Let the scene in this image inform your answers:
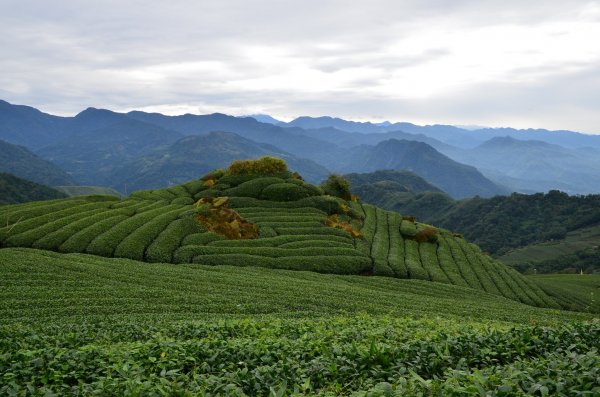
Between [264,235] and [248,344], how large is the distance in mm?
41122

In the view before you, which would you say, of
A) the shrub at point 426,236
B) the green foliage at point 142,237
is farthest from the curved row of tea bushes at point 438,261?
the green foliage at point 142,237

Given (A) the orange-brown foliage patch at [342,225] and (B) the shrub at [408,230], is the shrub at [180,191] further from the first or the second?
(B) the shrub at [408,230]

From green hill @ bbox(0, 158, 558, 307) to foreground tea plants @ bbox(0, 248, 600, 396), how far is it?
11.5 metres

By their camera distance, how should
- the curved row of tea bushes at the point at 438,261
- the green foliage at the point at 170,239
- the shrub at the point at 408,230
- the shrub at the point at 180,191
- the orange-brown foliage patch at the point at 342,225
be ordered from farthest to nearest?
the shrub at the point at 180,191 → the shrub at the point at 408,230 → the orange-brown foliage patch at the point at 342,225 → the curved row of tea bushes at the point at 438,261 → the green foliage at the point at 170,239

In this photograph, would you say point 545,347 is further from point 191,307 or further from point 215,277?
point 215,277

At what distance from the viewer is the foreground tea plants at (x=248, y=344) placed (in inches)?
346

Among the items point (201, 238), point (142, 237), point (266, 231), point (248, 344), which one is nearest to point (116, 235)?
point (142, 237)

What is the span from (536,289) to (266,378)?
59861 millimetres

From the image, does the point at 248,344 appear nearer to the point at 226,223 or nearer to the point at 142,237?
the point at 142,237

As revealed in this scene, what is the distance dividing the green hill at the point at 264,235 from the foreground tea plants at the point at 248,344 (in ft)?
37.6

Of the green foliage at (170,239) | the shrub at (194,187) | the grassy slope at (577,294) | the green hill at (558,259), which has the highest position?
A: the shrub at (194,187)

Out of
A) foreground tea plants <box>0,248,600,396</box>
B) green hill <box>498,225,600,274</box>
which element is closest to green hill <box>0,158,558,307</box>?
foreground tea plants <box>0,248,600,396</box>

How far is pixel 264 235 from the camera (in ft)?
175

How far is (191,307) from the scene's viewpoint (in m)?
26.3
